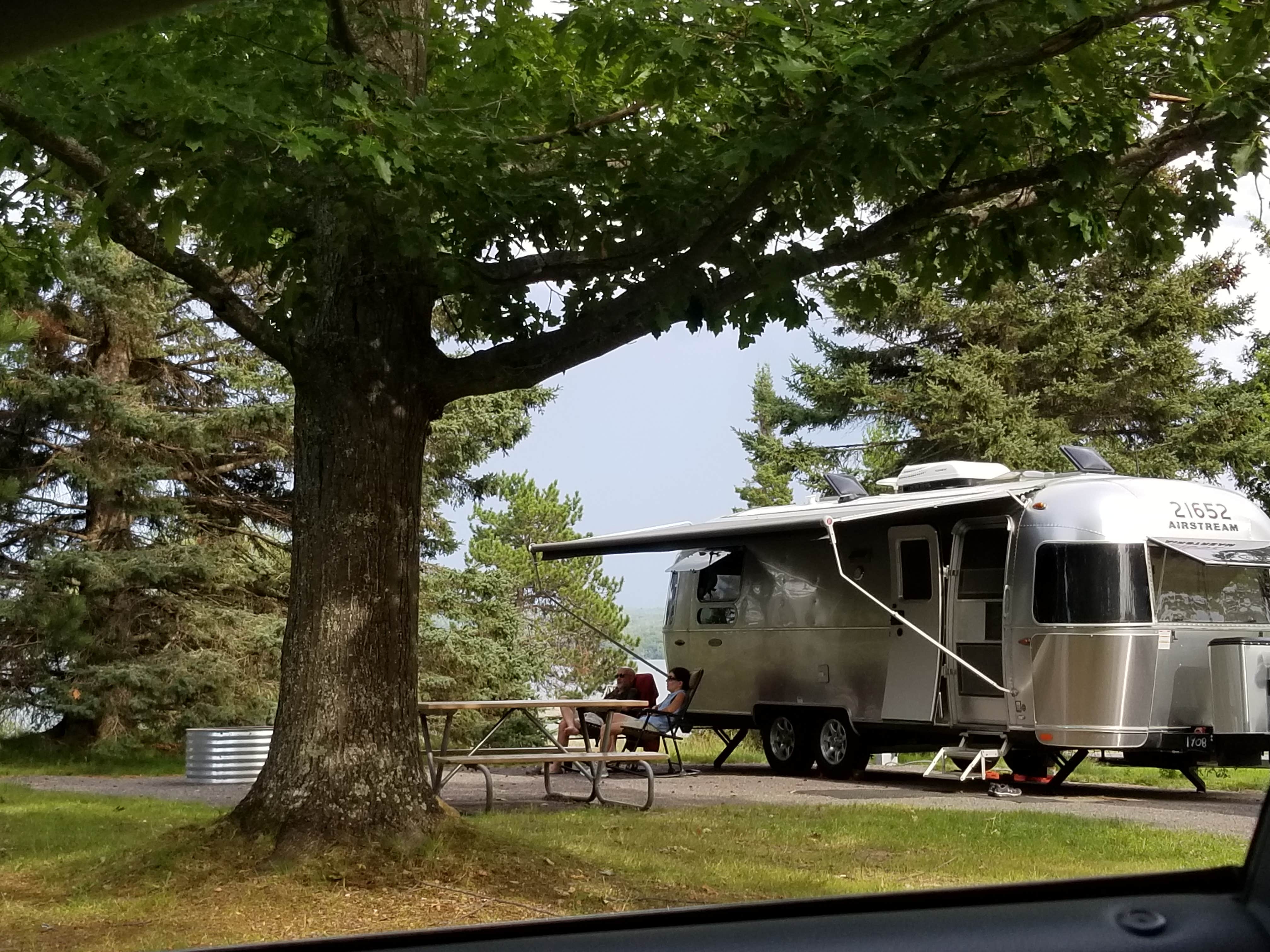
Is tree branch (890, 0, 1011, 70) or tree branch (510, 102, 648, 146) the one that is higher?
tree branch (510, 102, 648, 146)

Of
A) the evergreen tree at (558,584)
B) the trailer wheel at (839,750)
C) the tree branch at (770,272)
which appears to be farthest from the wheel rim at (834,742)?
the evergreen tree at (558,584)

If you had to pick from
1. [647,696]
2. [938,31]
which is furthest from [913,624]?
[938,31]

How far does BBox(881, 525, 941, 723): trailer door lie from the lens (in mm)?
11539

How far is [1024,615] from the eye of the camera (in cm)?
1081

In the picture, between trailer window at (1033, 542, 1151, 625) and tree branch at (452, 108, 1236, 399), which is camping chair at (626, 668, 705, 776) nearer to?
trailer window at (1033, 542, 1151, 625)

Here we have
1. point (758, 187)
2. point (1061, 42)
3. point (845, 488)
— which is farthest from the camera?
point (845, 488)

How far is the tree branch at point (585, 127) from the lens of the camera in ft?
Result: 19.7

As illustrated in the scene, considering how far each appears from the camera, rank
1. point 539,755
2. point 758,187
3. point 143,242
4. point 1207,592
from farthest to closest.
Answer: point 1207,592 → point 539,755 → point 143,242 → point 758,187

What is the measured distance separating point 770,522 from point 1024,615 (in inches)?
99.2

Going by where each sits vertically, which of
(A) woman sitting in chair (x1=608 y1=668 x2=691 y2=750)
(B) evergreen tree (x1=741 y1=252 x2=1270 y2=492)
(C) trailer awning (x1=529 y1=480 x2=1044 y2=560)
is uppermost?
(B) evergreen tree (x1=741 y1=252 x2=1270 y2=492)

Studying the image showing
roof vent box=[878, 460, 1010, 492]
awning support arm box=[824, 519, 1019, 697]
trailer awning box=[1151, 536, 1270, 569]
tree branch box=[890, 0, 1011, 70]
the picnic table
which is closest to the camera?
tree branch box=[890, 0, 1011, 70]

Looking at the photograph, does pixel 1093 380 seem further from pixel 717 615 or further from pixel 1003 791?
pixel 1003 791

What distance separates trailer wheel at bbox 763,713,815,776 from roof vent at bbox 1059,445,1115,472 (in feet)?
11.4

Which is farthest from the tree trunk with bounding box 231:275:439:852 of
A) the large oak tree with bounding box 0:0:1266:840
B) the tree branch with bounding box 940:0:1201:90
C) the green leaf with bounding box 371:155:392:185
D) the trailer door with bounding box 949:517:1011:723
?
the trailer door with bounding box 949:517:1011:723
